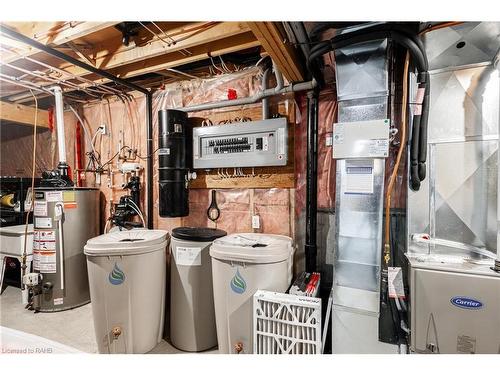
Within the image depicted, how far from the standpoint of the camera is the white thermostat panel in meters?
1.40

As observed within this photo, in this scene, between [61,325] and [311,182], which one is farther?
[61,325]

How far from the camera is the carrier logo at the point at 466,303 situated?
46.2 inches

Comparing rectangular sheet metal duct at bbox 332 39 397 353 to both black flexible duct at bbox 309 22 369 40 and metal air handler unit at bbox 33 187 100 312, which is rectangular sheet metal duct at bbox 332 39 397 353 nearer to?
black flexible duct at bbox 309 22 369 40

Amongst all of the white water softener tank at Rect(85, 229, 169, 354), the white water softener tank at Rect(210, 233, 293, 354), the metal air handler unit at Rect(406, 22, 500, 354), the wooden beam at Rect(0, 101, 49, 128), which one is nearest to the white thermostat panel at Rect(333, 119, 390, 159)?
the metal air handler unit at Rect(406, 22, 500, 354)

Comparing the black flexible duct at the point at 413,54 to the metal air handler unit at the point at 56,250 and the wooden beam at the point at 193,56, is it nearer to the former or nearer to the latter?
the wooden beam at the point at 193,56

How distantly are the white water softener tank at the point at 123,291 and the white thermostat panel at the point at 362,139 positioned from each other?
1.51 metres

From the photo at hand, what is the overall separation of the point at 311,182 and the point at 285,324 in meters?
1.01

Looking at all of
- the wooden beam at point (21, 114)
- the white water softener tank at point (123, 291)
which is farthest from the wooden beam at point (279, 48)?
the wooden beam at point (21, 114)

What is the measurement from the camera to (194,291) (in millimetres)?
1742

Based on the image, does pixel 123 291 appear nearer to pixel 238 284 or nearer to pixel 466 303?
pixel 238 284

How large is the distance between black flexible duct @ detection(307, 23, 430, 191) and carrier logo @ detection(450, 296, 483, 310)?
2.02 feet

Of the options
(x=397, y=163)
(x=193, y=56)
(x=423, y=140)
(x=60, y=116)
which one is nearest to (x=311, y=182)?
(x=397, y=163)

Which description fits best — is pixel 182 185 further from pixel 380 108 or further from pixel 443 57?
pixel 443 57
